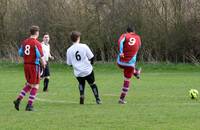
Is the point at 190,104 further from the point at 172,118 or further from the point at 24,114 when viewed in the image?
the point at 24,114

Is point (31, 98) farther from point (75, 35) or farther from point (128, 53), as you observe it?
point (128, 53)

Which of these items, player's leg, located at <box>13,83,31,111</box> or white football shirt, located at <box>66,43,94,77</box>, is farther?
white football shirt, located at <box>66,43,94,77</box>

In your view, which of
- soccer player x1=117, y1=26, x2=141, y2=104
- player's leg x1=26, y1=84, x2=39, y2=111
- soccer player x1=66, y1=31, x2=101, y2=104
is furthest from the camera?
soccer player x1=117, y1=26, x2=141, y2=104

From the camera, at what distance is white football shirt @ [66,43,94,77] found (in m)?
15.0

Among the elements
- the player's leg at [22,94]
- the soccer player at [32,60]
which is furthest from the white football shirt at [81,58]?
the player's leg at [22,94]

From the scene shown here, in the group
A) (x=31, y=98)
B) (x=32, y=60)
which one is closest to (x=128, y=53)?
(x=32, y=60)

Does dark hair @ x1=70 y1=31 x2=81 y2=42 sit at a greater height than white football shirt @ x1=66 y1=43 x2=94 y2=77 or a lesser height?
greater

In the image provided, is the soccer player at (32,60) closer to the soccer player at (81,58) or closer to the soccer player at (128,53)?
the soccer player at (81,58)

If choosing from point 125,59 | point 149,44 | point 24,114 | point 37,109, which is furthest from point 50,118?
point 149,44

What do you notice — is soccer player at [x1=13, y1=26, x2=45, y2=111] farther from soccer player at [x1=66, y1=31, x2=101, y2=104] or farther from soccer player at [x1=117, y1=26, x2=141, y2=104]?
soccer player at [x1=117, y1=26, x2=141, y2=104]

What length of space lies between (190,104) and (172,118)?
3017mm

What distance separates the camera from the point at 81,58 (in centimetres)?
1506

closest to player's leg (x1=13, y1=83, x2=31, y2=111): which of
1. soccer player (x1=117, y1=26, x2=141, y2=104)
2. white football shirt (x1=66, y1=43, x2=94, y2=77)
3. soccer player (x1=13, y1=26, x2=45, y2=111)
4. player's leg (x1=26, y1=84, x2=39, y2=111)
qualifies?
soccer player (x1=13, y1=26, x2=45, y2=111)

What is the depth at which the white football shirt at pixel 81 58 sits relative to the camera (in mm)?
15016
